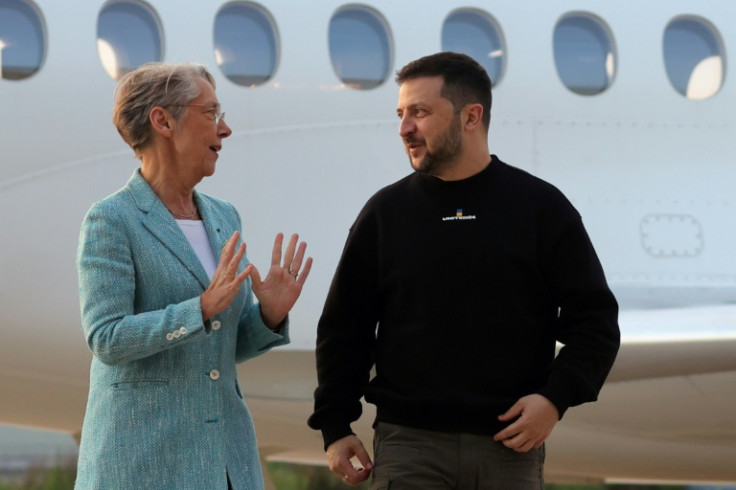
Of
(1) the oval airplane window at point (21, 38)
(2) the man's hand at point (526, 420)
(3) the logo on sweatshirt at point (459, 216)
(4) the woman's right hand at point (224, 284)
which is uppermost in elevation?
(1) the oval airplane window at point (21, 38)

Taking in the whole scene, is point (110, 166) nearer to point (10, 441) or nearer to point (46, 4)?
point (46, 4)

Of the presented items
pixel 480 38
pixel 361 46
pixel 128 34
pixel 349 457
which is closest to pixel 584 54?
pixel 480 38

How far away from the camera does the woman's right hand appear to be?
3.15 meters

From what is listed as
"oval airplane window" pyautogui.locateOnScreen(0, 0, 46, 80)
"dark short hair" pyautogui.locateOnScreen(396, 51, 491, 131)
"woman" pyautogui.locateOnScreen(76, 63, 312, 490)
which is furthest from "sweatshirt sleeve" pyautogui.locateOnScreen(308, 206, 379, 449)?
"oval airplane window" pyautogui.locateOnScreen(0, 0, 46, 80)

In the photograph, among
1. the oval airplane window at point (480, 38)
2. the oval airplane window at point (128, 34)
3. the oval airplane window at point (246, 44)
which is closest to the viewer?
the oval airplane window at point (128, 34)

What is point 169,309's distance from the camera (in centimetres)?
316

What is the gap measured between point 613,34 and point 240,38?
2.21 m

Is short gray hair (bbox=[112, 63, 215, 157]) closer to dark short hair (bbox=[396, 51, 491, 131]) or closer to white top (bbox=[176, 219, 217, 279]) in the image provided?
white top (bbox=[176, 219, 217, 279])

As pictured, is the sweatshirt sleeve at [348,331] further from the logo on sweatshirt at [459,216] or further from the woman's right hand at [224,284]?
the woman's right hand at [224,284]

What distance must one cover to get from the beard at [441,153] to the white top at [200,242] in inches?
22.6

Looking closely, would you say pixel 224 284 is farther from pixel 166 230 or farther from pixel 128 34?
pixel 128 34

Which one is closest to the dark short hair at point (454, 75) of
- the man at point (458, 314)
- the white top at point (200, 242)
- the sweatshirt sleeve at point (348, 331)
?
the man at point (458, 314)

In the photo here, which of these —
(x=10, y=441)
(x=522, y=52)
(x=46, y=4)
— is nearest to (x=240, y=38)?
(x=46, y=4)

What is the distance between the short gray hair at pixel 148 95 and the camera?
3377 millimetres
